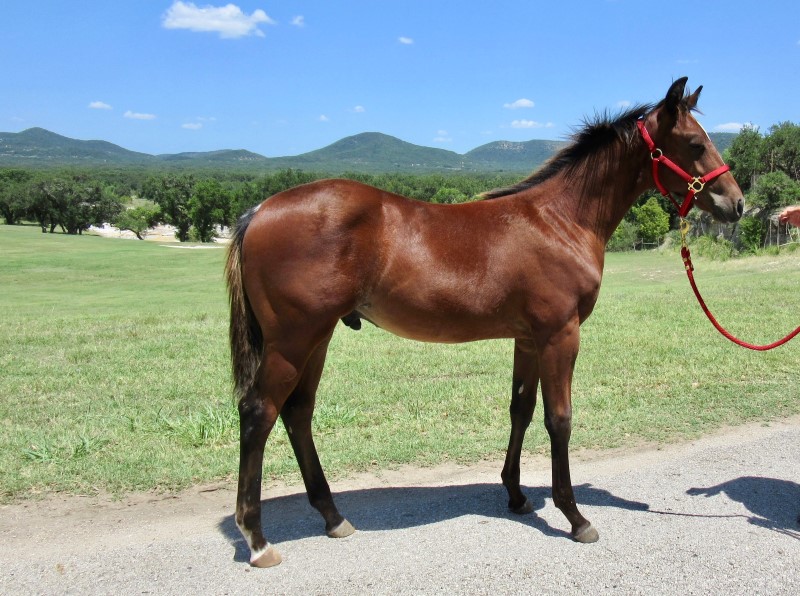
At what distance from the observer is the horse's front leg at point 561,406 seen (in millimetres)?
3828

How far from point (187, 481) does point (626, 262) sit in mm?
29803

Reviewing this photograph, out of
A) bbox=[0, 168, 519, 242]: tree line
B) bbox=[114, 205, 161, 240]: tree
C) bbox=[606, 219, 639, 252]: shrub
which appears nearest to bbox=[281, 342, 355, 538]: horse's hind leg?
bbox=[606, 219, 639, 252]: shrub

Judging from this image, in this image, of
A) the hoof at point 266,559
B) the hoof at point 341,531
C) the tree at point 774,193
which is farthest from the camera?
the tree at point 774,193

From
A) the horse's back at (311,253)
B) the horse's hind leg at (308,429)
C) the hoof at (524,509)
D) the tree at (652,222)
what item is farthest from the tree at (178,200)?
the hoof at (524,509)

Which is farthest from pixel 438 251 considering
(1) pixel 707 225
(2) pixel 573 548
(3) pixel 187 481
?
(1) pixel 707 225

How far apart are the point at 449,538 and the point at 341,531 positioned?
2.16ft

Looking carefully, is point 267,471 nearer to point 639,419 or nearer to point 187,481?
point 187,481

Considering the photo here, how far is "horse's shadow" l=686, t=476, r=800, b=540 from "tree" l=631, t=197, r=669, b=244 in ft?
161

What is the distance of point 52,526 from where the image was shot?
3994 millimetres

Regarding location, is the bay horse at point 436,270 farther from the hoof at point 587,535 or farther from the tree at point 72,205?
the tree at point 72,205

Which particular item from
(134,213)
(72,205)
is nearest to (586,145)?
(72,205)

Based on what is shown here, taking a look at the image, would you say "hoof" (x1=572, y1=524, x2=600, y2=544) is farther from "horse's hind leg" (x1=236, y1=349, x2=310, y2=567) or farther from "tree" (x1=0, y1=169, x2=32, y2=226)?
"tree" (x1=0, y1=169, x2=32, y2=226)

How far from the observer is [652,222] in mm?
51281

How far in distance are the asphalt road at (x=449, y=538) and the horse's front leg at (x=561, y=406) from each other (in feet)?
0.46
